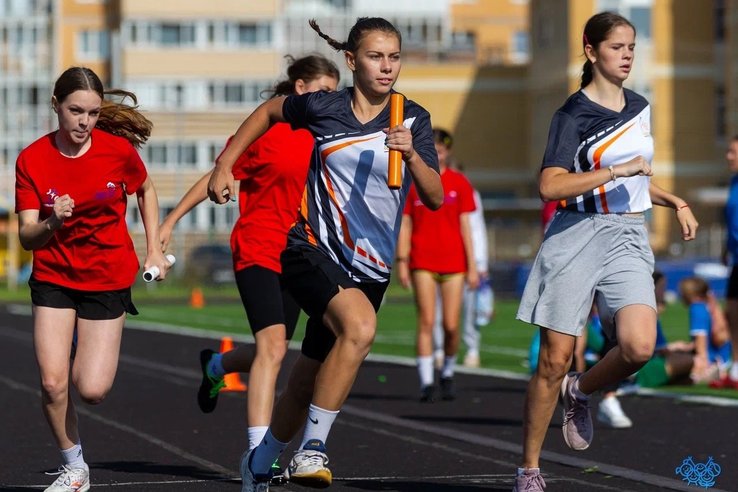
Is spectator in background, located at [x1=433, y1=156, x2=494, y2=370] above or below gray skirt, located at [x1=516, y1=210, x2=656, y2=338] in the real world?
below

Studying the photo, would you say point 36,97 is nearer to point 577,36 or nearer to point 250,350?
point 577,36

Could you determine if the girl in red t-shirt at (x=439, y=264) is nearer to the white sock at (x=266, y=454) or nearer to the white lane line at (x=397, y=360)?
the white lane line at (x=397, y=360)

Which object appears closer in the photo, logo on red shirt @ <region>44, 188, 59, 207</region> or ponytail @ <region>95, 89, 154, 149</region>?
logo on red shirt @ <region>44, 188, 59, 207</region>

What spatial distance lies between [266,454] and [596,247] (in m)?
1.81

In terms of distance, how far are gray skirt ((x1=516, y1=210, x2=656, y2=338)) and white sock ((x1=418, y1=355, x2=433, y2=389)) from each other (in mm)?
5661

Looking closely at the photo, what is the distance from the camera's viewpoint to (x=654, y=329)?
6930 mm

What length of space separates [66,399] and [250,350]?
4.63ft

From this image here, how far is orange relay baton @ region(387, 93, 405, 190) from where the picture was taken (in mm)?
6094

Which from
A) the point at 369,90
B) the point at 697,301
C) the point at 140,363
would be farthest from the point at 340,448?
the point at 140,363

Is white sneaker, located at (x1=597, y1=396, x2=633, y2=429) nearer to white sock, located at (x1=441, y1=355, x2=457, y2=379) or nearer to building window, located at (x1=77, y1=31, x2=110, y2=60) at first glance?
white sock, located at (x1=441, y1=355, x2=457, y2=379)

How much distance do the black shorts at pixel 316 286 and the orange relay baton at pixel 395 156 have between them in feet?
1.92

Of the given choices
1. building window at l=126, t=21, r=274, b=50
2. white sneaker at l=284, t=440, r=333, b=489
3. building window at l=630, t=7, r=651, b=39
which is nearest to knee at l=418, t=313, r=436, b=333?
white sneaker at l=284, t=440, r=333, b=489

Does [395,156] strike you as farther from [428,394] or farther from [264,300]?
[428,394]

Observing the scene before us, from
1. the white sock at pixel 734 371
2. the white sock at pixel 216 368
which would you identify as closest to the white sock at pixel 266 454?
the white sock at pixel 216 368
